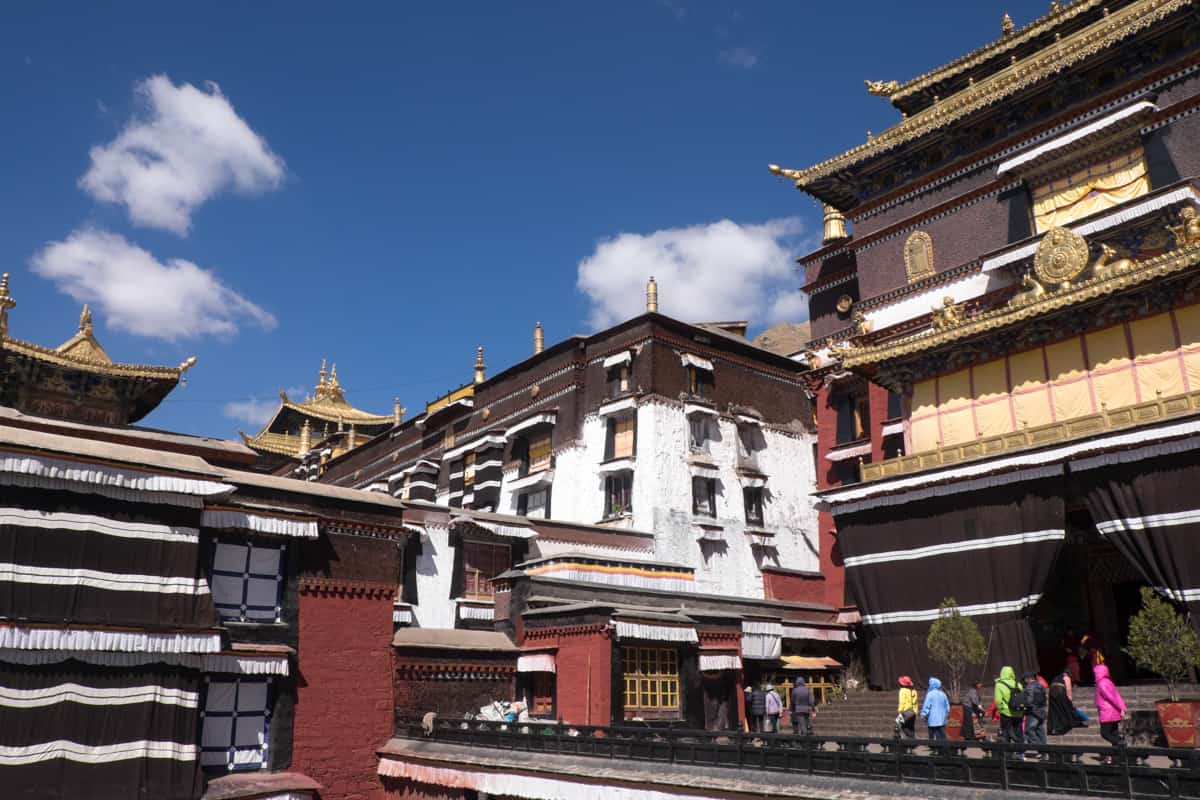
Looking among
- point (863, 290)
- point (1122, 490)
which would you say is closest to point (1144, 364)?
point (1122, 490)

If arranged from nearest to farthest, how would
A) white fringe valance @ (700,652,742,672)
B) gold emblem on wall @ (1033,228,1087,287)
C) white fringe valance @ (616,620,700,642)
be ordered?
1. white fringe valance @ (616,620,700,642)
2. gold emblem on wall @ (1033,228,1087,287)
3. white fringe valance @ (700,652,742,672)

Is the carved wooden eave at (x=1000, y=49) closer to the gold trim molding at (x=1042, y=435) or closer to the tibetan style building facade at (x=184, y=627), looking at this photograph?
the gold trim molding at (x=1042, y=435)

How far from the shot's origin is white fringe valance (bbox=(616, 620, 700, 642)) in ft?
80.0

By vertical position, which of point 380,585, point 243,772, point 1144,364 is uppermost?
point 1144,364

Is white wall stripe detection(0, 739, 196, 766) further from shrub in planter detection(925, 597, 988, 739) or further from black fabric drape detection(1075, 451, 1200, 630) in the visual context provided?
black fabric drape detection(1075, 451, 1200, 630)

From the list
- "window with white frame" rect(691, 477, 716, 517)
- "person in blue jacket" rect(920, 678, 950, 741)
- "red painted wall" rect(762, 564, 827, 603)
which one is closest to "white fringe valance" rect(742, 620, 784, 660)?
"red painted wall" rect(762, 564, 827, 603)

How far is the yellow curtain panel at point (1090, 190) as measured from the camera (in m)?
28.3

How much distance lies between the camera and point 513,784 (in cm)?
1939

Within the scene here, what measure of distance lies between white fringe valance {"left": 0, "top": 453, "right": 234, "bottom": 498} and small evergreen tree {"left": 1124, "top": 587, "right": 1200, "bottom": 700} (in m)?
20.2

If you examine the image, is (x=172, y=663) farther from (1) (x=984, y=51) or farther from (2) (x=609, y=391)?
(1) (x=984, y=51)

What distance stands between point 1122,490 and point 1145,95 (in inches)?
536

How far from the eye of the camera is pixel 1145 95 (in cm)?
2838

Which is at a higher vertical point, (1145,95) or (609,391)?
(1145,95)

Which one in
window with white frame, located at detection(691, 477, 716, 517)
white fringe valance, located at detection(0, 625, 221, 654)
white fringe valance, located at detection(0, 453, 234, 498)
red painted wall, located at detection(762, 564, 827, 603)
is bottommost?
white fringe valance, located at detection(0, 625, 221, 654)
